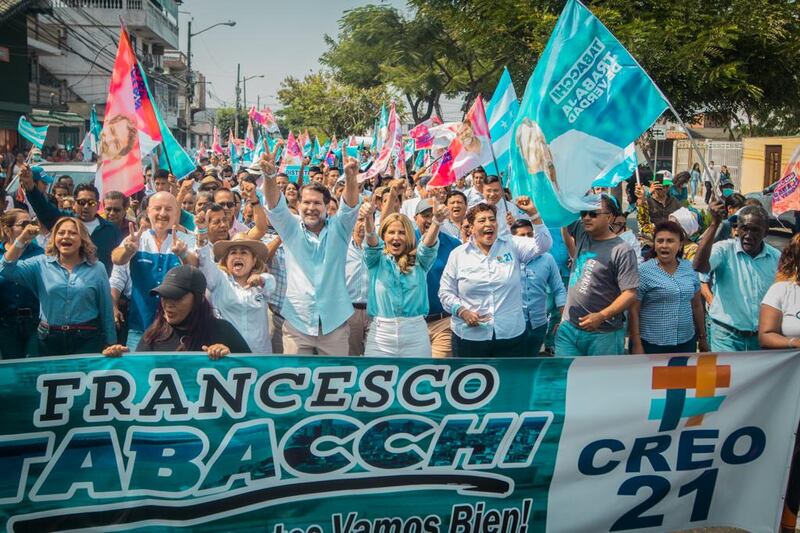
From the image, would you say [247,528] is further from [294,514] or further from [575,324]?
[575,324]

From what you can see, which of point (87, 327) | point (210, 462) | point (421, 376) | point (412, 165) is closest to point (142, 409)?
point (210, 462)

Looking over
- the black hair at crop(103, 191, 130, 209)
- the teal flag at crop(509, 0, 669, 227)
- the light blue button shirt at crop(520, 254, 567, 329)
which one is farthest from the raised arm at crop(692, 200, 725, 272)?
the black hair at crop(103, 191, 130, 209)

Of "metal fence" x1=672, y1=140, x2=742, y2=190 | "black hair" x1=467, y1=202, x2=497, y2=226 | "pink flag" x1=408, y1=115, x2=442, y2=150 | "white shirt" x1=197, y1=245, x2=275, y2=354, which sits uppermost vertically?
"metal fence" x1=672, y1=140, x2=742, y2=190

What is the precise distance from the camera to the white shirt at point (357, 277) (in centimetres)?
666

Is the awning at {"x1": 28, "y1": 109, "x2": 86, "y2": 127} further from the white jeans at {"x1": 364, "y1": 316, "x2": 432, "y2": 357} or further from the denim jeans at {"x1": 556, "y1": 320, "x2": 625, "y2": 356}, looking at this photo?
the denim jeans at {"x1": 556, "y1": 320, "x2": 625, "y2": 356}

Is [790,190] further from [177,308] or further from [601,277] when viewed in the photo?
[177,308]

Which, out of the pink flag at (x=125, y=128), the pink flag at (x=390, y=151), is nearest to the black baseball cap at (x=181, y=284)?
the pink flag at (x=125, y=128)

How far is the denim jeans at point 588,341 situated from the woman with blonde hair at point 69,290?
2.98 metres

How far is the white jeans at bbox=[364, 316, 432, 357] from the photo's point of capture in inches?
216

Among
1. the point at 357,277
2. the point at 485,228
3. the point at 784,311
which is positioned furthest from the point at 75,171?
the point at 784,311

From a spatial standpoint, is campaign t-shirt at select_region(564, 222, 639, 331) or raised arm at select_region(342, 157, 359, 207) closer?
raised arm at select_region(342, 157, 359, 207)

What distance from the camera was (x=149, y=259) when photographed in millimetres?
5898

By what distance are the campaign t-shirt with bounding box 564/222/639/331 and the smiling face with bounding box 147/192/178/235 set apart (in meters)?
2.73

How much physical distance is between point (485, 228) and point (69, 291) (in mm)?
2756
